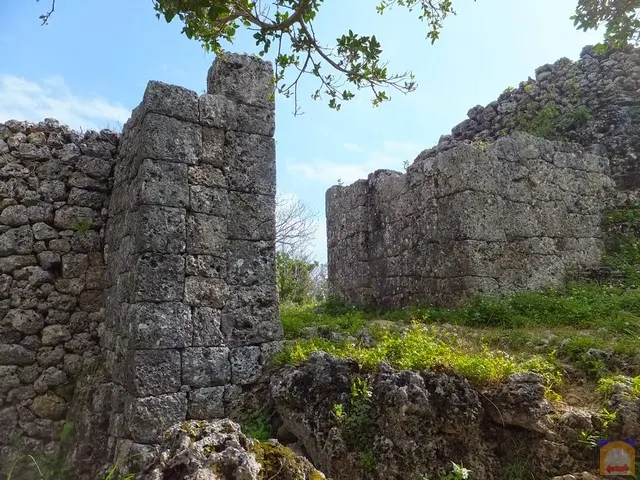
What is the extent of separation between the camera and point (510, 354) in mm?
5176

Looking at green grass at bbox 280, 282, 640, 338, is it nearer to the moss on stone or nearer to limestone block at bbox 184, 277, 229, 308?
limestone block at bbox 184, 277, 229, 308

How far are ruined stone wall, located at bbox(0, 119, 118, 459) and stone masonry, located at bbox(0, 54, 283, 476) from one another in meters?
0.01

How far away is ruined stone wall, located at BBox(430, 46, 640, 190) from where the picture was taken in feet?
30.2

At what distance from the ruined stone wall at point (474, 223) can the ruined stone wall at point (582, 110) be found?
0.60 meters

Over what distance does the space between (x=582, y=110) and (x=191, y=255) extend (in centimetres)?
824

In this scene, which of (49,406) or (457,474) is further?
(49,406)

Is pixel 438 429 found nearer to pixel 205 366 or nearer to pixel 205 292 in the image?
pixel 205 366

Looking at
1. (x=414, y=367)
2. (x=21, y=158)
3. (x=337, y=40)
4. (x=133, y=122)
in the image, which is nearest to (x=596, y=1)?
(x=337, y=40)

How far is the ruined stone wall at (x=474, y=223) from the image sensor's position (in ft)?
23.5

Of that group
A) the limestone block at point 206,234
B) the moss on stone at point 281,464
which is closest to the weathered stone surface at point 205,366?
the limestone block at point 206,234

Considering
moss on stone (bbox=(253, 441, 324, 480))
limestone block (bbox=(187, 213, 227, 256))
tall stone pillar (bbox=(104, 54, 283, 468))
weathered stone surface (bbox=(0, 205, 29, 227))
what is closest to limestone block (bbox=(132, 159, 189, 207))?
tall stone pillar (bbox=(104, 54, 283, 468))

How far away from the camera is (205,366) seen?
16.2ft

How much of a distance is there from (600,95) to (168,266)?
900 centimetres

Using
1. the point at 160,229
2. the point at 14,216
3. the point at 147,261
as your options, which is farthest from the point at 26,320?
the point at 160,229
